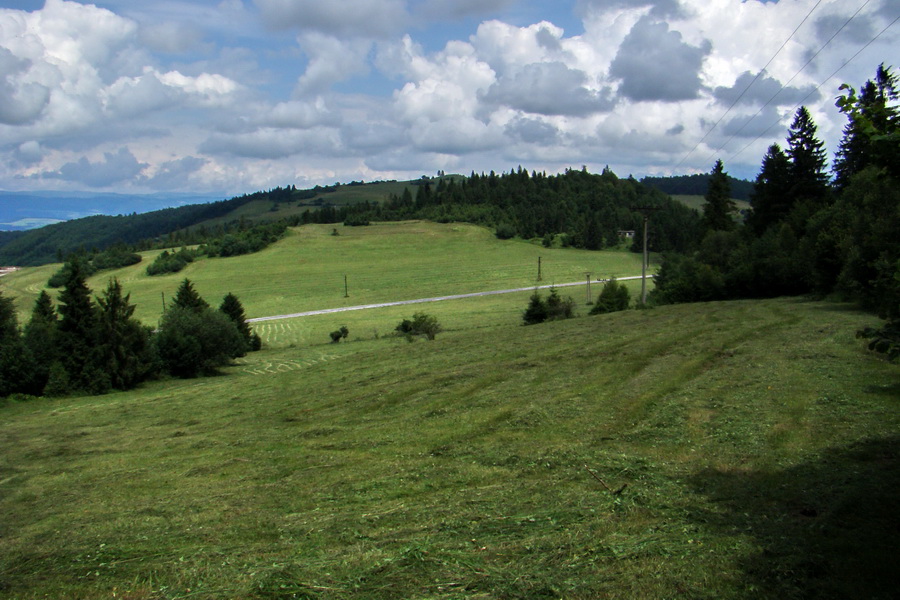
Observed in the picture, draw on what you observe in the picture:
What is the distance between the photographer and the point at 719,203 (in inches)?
3174

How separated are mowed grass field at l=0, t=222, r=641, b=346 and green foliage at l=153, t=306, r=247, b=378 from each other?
51.9 feet

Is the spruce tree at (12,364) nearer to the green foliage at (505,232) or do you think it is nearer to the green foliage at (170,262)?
the green foliage at (170,262)

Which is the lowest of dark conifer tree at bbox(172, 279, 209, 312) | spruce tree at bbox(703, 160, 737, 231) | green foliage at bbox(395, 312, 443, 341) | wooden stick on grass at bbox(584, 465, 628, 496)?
green foliage at bbox(395, 312, 443, 341)

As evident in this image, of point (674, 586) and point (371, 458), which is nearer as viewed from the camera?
point (674, 586)

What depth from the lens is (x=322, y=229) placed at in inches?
6526

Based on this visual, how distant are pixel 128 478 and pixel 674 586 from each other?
14.6 metres

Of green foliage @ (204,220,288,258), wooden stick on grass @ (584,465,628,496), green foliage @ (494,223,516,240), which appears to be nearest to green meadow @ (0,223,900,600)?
wooden stick on grass @ (584,465,628,496)

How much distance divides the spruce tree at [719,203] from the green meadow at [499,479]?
173 ft

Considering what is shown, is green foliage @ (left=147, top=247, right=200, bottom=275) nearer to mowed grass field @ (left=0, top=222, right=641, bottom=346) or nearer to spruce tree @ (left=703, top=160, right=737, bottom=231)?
mowed grass field @ (left=0, top=222, right=641, bottom=346)

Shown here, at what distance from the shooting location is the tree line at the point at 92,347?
3709 cm

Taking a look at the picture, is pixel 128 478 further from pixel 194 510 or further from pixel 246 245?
pixel 246 245

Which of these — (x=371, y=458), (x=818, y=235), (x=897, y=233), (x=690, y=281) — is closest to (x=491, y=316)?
(x=690, y=281)

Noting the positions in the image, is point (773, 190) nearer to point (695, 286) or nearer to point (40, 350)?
point (695, 286)

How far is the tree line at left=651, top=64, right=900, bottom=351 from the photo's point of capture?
7.49m
